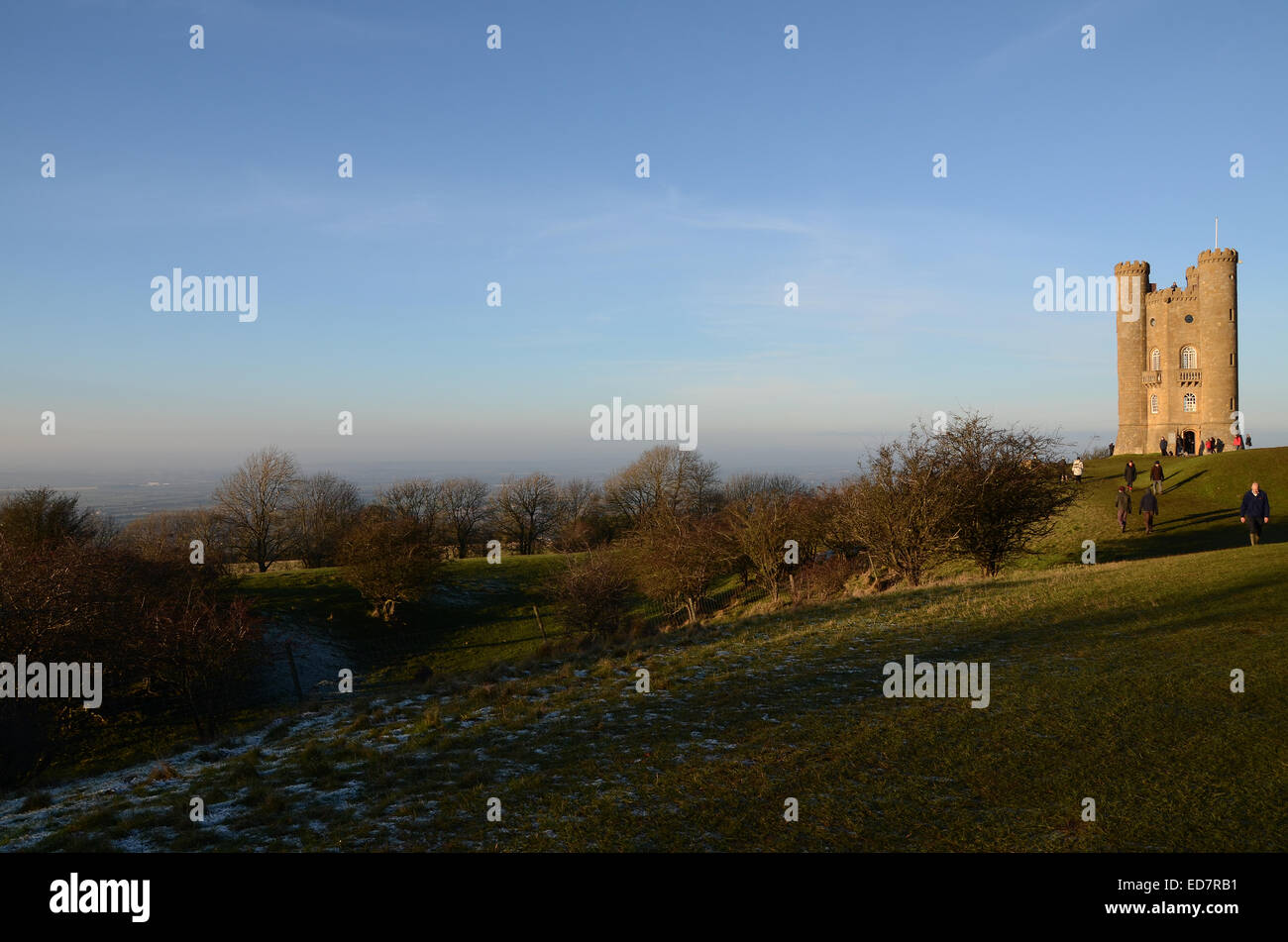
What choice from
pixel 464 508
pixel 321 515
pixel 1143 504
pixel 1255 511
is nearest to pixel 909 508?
pixel 1255 511

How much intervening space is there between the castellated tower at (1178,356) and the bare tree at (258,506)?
83.8 m

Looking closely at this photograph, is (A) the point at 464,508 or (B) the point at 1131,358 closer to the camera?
(B) the point at 1131,358

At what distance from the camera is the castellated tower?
6719 cm

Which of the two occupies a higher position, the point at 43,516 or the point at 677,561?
the point at 43,516

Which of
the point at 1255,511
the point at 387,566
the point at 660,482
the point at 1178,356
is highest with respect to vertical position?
the point at 1178,356

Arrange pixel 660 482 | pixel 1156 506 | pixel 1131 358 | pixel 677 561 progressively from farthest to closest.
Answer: pixel 660 482 < pixel 1131 358 < pixel 677 561 < pixel 1156 506

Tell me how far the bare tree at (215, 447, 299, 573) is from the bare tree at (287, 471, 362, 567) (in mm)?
2354

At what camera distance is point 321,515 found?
3103 inches

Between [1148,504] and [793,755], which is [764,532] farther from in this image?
[793,755]

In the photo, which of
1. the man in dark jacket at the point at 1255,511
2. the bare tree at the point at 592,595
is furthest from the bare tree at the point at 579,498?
the man in dark jacket at the point at 1255,511

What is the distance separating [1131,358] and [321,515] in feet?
286
